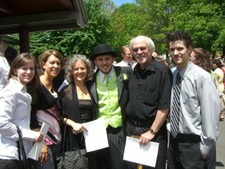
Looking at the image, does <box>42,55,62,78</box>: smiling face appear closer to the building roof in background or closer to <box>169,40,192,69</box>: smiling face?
<box>169,40,192,69</box>: smiling face

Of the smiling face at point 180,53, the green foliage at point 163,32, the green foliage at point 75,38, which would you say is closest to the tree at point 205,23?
the green foliage at point 163,32

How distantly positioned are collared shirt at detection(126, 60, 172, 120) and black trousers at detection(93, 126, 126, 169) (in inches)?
20.0

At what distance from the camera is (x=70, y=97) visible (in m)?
4.52

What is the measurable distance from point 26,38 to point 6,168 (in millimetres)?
7497

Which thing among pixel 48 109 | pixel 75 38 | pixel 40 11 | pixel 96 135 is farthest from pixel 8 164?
pixel 75 38

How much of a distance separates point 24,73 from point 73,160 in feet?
4.55

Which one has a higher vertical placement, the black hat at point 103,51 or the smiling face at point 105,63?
the black hat at point 103,51

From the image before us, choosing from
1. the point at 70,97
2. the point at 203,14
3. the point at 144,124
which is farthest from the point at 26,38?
the point at 203,14

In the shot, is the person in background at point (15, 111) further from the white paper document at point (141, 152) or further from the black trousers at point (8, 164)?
the white paper document at point (141, 152)

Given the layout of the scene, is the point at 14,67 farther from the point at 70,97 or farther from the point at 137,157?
the point at 137,157

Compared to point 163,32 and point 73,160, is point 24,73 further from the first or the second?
point 163,32

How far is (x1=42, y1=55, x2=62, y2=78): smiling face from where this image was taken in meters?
4.45

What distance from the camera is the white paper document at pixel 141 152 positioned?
4.04 m

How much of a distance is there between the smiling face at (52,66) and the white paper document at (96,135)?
0.75 meters
